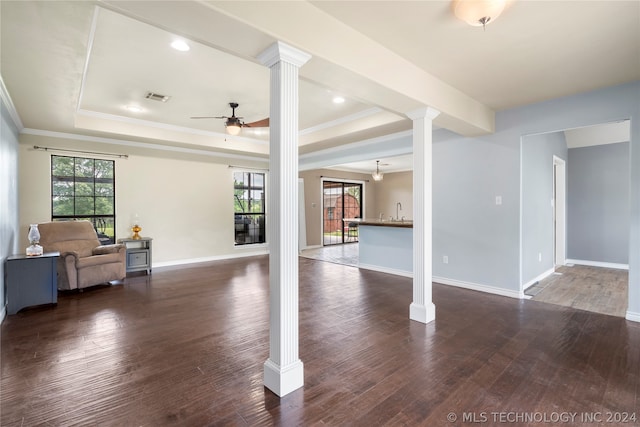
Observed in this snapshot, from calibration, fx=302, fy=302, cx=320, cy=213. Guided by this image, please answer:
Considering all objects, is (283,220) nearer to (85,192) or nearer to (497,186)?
(497,186)

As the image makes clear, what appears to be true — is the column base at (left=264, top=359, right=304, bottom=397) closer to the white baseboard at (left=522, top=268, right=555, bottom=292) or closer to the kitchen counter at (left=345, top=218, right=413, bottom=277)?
the kitchen counter at (left=345, top=218, right=413, bottom=277)

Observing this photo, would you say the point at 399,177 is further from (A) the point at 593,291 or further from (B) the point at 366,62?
(B) the point at 366,62

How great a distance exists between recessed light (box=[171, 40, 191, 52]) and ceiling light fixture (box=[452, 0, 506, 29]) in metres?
2.43

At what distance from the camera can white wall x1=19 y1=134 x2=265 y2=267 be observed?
5.15m

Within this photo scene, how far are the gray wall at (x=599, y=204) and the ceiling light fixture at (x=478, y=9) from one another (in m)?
5.96

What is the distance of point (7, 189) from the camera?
3.85 metres

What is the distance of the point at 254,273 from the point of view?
19.5 feet

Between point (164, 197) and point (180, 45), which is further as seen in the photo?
point (164, 197)

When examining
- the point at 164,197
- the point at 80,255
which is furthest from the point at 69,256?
the point at 164,197

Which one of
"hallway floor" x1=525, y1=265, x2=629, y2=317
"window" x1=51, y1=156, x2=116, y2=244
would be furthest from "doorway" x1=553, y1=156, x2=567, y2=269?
"window" x1=51, y1=156, x2=116, y2=244

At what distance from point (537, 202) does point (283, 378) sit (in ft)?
16.5

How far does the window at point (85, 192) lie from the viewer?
17.8 feet

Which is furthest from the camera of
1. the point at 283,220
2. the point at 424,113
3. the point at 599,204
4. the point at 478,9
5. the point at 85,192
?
the point at 599,204

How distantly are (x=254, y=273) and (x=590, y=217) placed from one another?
690 centimetres
